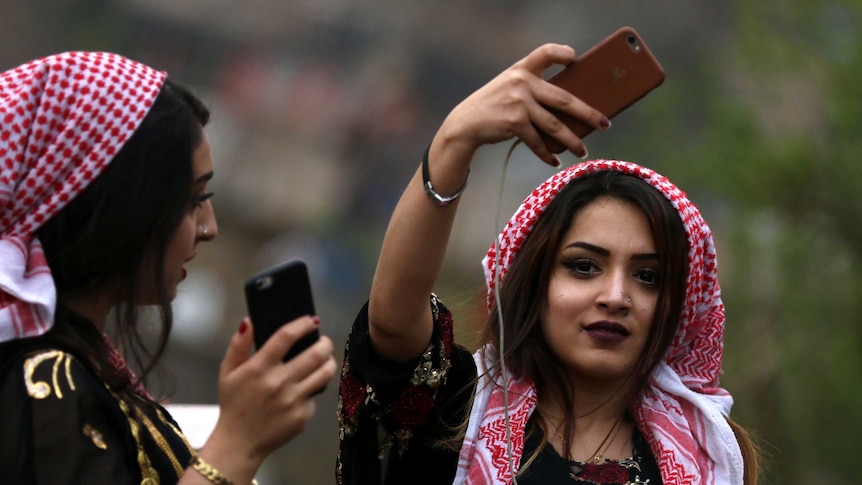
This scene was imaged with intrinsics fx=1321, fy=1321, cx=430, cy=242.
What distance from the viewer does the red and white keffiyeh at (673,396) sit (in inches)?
104

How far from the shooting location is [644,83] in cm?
229

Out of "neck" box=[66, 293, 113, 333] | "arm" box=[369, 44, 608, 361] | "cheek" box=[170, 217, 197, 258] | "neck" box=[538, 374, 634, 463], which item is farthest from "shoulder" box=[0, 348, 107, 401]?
"neck" box=[538, 374, 634, 463]

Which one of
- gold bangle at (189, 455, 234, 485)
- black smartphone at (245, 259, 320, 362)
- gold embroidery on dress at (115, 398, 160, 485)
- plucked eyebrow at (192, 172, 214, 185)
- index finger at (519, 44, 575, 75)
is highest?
index finger at (519, 44, 575, 75)

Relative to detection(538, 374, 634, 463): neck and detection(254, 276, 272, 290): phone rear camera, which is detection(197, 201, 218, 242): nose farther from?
detection(538, 374, 634, 463): neck

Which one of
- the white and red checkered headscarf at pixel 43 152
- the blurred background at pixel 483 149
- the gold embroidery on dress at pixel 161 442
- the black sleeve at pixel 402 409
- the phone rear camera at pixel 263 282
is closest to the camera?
the phone rear camera at pixel 263 282

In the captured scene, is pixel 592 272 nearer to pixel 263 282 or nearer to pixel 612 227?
pixel 612 227

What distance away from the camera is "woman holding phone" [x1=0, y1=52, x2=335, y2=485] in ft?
6.53

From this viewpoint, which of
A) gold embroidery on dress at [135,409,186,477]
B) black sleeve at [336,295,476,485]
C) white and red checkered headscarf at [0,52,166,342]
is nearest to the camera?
white and red checkered headscarf at [0,52,166,342]

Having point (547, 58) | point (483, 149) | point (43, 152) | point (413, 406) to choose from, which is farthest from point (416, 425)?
point (483, 149)

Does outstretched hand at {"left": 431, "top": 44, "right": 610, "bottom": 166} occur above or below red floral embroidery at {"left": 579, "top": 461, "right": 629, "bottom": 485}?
above

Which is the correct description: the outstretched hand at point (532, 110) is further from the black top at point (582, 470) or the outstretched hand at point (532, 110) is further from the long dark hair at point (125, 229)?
the black top at point (582, 470)

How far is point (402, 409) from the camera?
8.52ft

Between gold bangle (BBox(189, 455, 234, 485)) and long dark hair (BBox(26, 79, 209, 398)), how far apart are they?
9.7 inches

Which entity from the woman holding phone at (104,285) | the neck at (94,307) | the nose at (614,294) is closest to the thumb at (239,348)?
the woman holding phone at (104,285)
